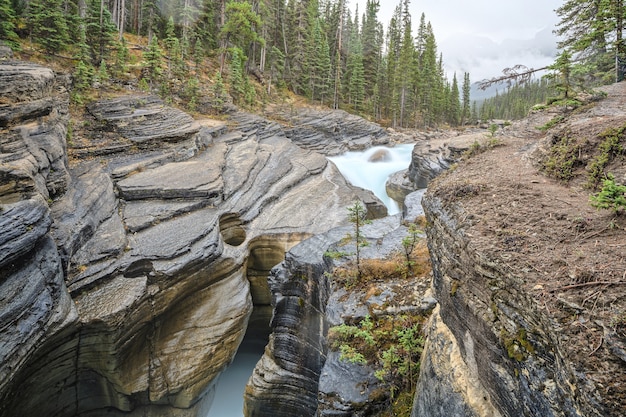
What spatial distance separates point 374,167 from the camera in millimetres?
30953

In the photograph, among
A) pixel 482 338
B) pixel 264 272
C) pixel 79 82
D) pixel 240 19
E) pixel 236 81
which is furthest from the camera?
pixel 236 81

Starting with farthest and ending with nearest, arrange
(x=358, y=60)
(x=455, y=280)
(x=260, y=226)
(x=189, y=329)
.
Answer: (x=358, y=60) < (x=260, y=226) < (x=189, y=329) < (x=455, y=280)

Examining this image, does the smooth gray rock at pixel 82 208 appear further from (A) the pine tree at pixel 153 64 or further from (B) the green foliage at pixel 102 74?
(A) the pine tree at pixel 153 64

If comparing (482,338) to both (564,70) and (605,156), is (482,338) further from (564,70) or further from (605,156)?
(564,70)

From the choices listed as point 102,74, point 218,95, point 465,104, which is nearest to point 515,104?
point 465,104

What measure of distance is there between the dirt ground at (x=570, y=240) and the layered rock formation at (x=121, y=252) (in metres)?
10.2

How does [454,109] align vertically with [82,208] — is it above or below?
above

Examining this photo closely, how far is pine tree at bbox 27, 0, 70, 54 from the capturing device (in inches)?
733

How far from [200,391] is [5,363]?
6.43m

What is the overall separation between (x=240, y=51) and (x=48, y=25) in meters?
16.4

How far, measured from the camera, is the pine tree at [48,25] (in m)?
18.6

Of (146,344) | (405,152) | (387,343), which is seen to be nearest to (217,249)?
(146,344)

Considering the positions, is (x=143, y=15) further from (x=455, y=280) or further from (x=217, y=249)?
(x=455, y=280)

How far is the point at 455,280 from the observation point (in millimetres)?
4848
